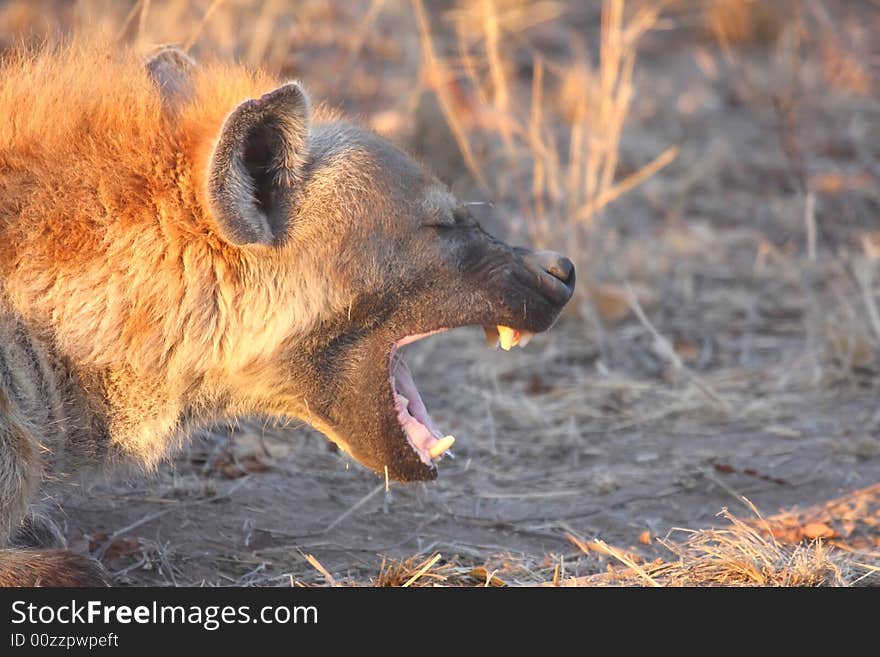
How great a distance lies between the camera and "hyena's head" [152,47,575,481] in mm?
2455

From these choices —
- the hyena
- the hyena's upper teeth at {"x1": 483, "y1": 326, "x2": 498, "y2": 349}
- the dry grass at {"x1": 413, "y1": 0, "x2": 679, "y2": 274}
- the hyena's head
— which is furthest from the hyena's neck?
the dry grass at {"x1": 413, "y1": 0, "x2": 679, "y2": 274}

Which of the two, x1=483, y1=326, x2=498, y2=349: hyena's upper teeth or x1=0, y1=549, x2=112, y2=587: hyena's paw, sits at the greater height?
x1=483, y1=326, x2=498, y2=349: hyena's upper teeth

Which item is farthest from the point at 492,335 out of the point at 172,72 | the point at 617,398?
the point at 617,398

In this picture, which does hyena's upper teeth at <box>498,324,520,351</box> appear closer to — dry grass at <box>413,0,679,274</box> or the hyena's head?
the hyena's head

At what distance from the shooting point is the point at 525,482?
11.5 ft

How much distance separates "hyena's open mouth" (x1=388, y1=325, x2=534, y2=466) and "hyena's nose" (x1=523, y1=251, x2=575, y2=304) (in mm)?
106

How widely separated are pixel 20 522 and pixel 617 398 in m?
2.23

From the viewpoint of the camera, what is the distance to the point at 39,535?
2.72 metres

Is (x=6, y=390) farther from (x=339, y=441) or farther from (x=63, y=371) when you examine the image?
(x=339, y=441)

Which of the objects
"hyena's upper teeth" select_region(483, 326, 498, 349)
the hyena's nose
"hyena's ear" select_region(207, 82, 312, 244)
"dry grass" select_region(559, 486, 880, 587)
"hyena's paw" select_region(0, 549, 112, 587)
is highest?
"hyena's ear" select_region(207, 82, 312, 244)

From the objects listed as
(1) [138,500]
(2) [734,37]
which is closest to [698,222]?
(2) [734,37]

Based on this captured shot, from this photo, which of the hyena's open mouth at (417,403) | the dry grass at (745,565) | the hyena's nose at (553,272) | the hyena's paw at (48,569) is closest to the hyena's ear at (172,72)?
the hyena's open mouth at (417,403)

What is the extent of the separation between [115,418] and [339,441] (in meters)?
0.48

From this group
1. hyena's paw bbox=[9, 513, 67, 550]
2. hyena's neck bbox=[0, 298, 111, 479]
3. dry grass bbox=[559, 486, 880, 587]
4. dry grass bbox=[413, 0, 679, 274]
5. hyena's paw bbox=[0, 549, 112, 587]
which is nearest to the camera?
hyena's paw bbox=[0, 549, 112, 587]
